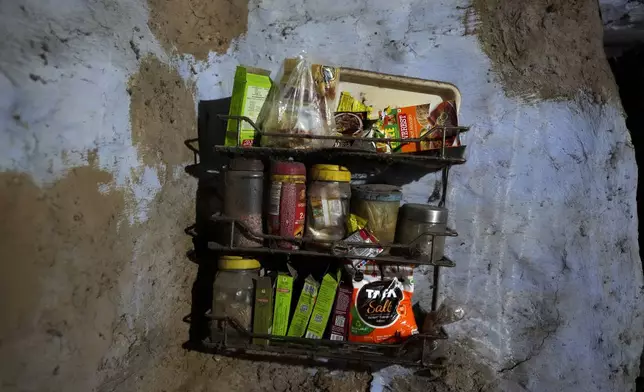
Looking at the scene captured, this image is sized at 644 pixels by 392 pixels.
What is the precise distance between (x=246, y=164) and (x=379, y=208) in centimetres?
29

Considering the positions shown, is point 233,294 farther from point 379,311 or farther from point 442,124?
point 442,124

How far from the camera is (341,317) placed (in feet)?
3.07

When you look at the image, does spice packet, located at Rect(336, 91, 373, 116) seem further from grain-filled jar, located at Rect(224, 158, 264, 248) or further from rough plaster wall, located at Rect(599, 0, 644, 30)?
rough plaster wall, located at Rect(599, 0, 644, 30)

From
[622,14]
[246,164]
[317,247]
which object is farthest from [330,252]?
[622,14]

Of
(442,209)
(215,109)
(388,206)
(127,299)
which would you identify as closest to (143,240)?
(127,299)

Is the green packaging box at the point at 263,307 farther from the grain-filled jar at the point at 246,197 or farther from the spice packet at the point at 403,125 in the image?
the spice packet at the point at 403,125

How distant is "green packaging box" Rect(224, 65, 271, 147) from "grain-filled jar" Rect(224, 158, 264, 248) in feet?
0.15

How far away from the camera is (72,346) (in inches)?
25.8

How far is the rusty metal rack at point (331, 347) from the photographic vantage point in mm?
919

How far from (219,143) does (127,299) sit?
1.35 feet

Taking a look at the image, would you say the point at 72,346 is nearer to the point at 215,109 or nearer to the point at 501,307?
the point at 215,109

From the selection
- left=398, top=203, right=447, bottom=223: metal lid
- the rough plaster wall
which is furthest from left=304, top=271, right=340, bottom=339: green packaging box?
the rough plaster wall

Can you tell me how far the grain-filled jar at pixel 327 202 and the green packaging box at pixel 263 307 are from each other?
146mm

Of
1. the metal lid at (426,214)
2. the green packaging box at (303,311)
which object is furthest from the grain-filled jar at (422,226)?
the green packaging box at (303,311)
